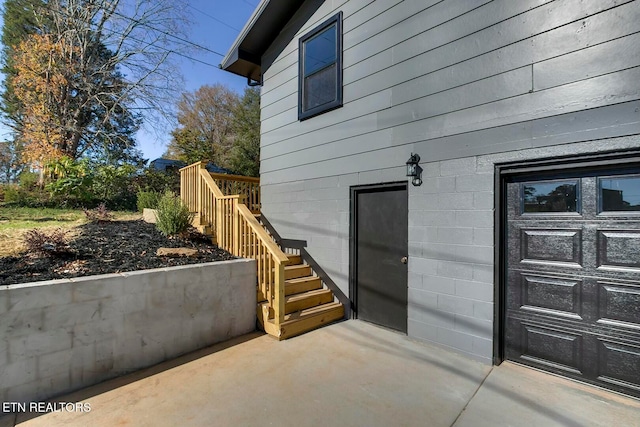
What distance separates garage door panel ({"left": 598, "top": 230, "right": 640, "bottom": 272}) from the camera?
2419mm

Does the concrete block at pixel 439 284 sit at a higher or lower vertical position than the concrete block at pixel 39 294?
lower

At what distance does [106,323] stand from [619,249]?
452 centimetres

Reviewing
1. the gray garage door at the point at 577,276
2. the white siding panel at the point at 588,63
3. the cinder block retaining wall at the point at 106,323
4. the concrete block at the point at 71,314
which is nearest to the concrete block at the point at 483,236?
the gray garage door at the point at 577,276

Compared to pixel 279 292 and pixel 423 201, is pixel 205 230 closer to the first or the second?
pixel 279 292

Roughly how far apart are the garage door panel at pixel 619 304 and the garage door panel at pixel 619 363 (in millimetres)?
179

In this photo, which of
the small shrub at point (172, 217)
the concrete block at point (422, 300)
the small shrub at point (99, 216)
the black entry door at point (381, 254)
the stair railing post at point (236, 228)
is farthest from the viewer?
the small shrub at point (99, 216)

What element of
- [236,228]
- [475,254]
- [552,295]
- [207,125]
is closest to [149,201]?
[236,228]

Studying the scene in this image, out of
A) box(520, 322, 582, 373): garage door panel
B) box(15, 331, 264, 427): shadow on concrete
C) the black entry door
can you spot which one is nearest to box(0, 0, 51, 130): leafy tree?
box(15, 331, 264, 427): shadow on concrete

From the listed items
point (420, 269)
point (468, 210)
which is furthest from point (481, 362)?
point (468, 210)

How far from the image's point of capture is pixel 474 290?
123 inches

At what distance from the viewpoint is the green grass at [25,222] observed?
3982 millimetres

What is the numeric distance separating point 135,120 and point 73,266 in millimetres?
14688

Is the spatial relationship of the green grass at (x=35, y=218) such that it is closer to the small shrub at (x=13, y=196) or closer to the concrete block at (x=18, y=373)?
the small shrub at (x=13, y=196)

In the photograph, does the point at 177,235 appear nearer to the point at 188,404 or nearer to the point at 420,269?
the point at 188,404
